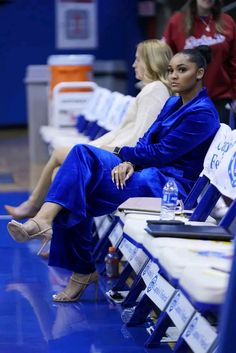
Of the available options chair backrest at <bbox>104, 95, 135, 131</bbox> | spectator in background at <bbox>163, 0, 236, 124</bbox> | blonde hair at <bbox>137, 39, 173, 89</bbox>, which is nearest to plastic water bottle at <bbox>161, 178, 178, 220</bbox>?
blonde hair at <bbox>137, 39, 173, 89</bbox>

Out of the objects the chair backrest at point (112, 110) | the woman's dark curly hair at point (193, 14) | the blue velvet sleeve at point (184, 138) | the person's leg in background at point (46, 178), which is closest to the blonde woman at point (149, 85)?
the person's leg in background at point (46, 178)

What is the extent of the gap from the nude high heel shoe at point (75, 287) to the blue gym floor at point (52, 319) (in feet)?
0.13

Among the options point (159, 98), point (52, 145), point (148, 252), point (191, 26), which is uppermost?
point (191, 26)

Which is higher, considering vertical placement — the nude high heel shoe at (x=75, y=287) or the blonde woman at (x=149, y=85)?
the blonde woman at (x=149, y=85)

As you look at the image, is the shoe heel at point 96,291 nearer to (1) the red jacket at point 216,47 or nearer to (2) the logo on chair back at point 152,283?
(2) the logo on chair back at point 152,283

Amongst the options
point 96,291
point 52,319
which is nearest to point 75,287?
point 96,291

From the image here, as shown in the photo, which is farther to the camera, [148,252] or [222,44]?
[222,44]

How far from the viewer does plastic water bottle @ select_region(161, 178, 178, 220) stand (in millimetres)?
3662

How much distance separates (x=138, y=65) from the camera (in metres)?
4.74

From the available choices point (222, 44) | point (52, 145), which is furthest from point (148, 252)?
point (52, 145)

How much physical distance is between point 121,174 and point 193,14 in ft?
4.69

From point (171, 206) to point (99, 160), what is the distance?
1.81ft

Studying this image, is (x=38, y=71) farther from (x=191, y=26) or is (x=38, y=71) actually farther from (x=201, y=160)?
(x=201, y=160)

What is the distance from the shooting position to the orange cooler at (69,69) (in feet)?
27.7
